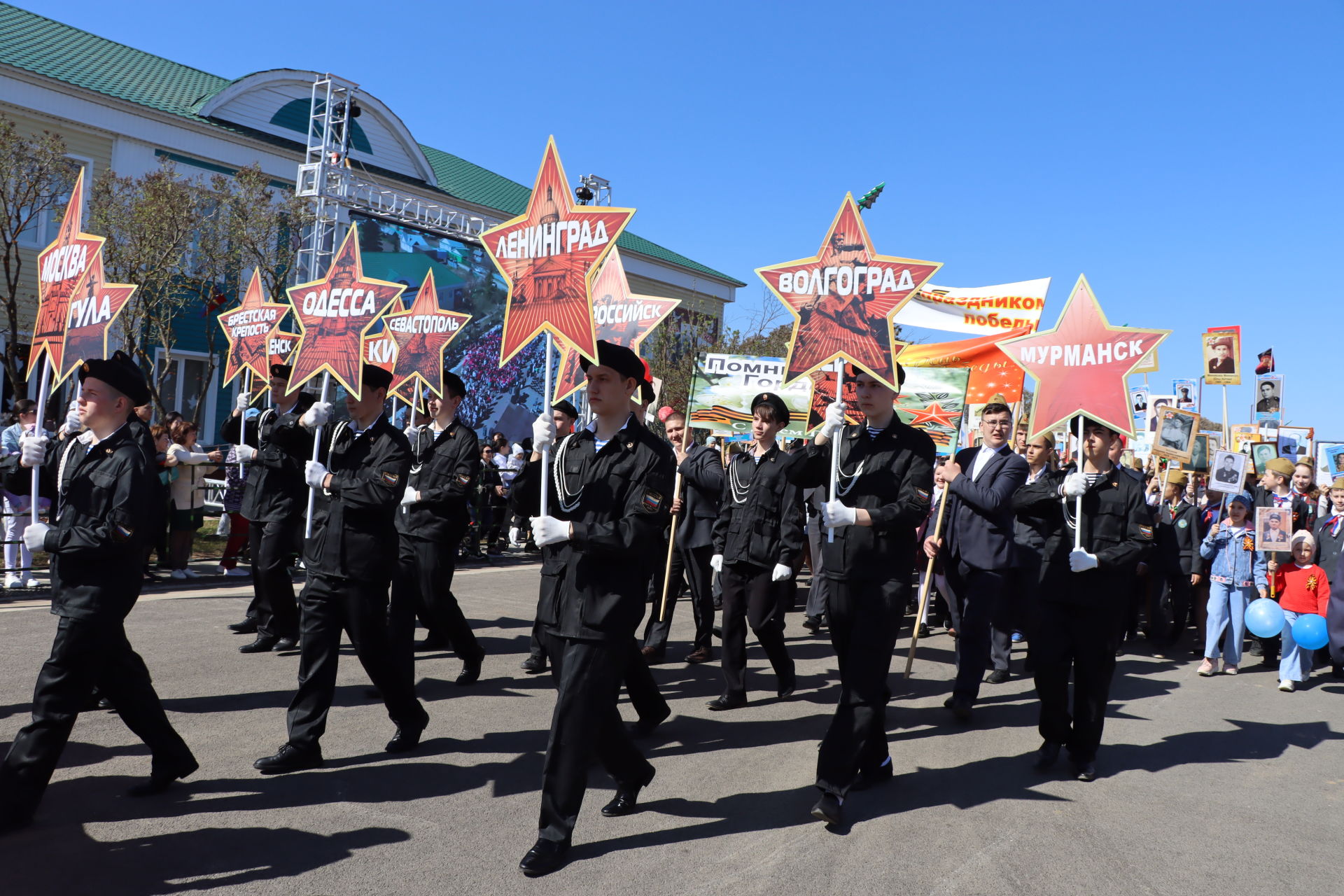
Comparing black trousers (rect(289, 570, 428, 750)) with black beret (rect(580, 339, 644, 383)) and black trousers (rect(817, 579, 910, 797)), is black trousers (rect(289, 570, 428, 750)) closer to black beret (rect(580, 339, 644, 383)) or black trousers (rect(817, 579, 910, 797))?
black beret (rect(580, 339, 644, 383))

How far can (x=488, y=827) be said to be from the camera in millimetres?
4426

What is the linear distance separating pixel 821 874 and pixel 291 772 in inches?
105

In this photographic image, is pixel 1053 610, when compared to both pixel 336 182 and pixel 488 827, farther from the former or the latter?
pixel 336 182

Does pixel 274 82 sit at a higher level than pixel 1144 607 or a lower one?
higher

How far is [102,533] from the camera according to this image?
4266 millimetres

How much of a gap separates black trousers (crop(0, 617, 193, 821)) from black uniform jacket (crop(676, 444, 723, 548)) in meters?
4.74

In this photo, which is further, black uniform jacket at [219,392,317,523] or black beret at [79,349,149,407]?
black uniform jacket at [219,392,317,523]

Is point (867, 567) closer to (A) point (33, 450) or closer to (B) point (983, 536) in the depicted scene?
(B) point (983, 536)

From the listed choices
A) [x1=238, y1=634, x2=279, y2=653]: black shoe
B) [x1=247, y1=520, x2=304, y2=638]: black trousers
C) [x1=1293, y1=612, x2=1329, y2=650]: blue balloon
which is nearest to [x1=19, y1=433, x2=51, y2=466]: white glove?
[x1=247, y1=520, x2=304, y2=638]: black trousers

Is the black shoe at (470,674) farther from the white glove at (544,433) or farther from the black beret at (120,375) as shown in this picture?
the black beret at (120,375)

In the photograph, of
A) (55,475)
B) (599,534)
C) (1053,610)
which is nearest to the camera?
(599,534)

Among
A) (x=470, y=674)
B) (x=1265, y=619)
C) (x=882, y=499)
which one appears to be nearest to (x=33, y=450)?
(x=470, y=674)

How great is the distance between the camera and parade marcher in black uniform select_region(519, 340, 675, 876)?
412 centimetres

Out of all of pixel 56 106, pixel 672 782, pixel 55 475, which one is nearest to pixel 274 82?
pixel 56 106
